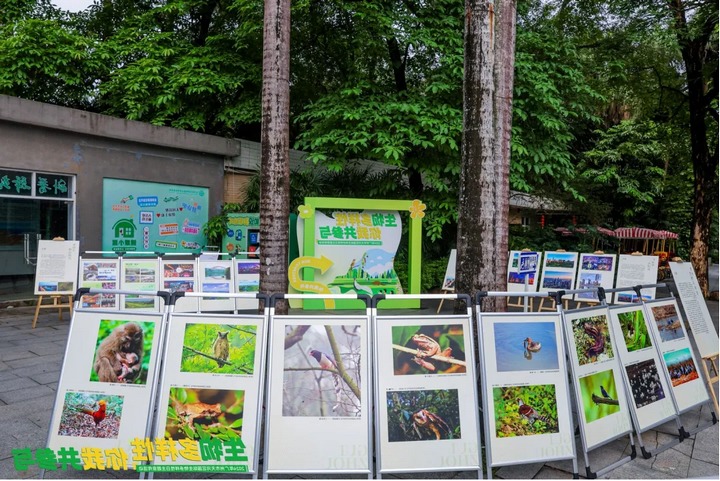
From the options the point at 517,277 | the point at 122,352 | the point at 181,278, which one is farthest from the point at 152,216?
the point at 122,352

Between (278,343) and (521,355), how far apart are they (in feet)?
5.83

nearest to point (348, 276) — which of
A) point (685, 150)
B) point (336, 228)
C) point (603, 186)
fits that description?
point (336, 228)

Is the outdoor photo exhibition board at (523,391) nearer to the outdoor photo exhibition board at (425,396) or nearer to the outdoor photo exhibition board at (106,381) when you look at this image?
the outdoor photo exhibition board at (425,396)

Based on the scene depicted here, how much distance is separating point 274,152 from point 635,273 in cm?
694

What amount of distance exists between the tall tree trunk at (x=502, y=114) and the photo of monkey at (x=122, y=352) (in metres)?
2.97

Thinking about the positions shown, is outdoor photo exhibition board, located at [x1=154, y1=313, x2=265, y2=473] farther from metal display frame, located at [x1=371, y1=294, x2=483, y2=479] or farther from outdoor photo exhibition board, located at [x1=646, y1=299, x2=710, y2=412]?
outdoor photo exhibition board, located at [x1=646, y1=299, x2=710, y2=412]

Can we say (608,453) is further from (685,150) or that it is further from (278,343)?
(685,150)

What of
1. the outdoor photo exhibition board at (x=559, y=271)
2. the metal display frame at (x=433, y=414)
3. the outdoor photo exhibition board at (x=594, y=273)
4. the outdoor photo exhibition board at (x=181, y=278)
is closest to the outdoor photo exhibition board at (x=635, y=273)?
the outdoor photo exhibition board at (x=594, y=273)

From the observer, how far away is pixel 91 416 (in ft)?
10.9

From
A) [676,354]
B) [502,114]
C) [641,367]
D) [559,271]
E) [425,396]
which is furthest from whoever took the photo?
[559,271]

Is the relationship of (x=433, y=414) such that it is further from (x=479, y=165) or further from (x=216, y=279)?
(x=216, y=279)

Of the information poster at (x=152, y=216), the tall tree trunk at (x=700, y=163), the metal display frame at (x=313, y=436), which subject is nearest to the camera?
the metal display frame at (x=313, y=436)

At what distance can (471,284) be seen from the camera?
174 inches

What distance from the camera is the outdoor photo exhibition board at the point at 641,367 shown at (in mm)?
4082
